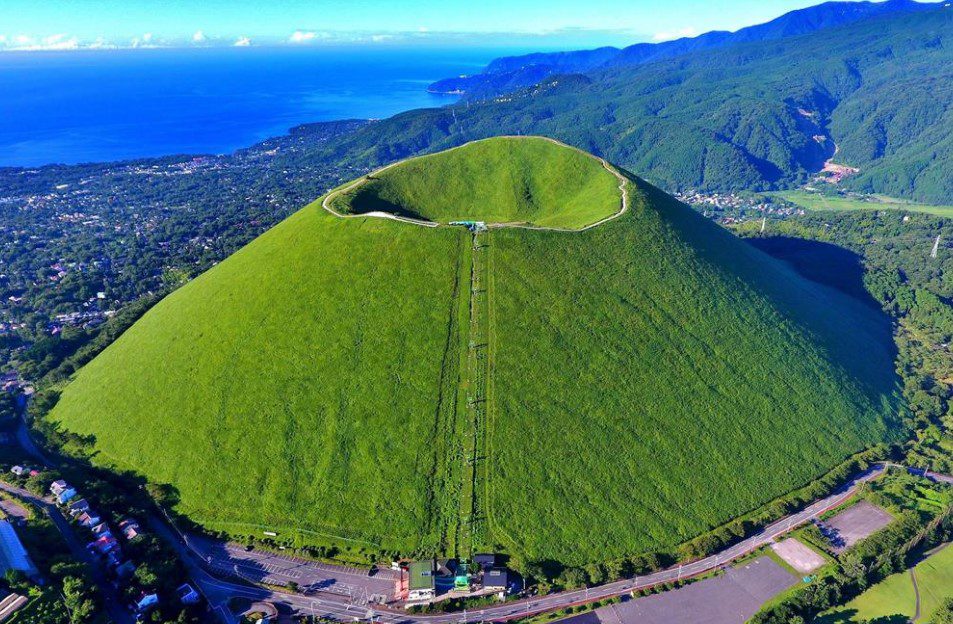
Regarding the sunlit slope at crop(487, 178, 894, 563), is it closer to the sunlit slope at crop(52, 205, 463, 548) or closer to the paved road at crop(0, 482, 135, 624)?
the sunlit slope at crop(52, 205, 463, 548)

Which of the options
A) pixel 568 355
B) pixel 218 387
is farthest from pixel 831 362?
pixel 218 387

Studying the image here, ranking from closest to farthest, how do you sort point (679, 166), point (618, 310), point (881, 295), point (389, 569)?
point (389, 569), point (618, 310), point (881, 295), point (679, 166)

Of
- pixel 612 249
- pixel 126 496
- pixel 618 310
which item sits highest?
pixel 612 249

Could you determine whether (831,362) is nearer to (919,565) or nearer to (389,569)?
(919,565)

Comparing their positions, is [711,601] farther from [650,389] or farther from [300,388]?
[300,388]

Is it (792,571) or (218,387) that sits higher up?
(218,387)

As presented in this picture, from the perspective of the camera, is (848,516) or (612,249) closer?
(848,516)

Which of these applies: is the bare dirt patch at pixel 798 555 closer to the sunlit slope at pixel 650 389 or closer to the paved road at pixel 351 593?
the paved road at pixel 351 593

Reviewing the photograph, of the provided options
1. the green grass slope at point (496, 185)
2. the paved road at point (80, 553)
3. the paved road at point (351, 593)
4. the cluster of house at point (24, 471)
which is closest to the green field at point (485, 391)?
the paved road at point (351, 593)
